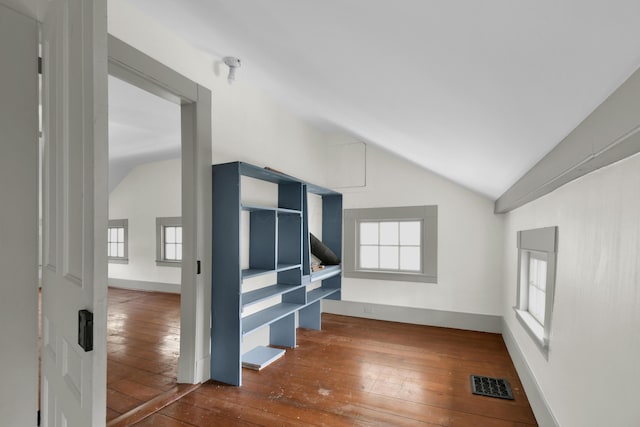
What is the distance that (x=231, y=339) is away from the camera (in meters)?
2.53

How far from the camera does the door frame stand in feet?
8.11

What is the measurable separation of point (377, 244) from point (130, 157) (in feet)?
15.8

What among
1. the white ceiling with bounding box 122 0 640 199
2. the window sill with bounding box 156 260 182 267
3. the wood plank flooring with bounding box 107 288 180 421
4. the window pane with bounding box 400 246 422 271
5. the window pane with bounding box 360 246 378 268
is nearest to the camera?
the white ceiling with bounding box 122 0 640 199

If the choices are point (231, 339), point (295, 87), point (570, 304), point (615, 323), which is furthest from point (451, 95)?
point (231, 339)

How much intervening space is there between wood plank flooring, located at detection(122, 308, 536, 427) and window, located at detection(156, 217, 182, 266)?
2.78 meters

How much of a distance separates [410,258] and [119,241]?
604 cm

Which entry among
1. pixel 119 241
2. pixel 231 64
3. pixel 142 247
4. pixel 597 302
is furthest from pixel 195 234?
pixel 119 241

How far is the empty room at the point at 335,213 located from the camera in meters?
0.83

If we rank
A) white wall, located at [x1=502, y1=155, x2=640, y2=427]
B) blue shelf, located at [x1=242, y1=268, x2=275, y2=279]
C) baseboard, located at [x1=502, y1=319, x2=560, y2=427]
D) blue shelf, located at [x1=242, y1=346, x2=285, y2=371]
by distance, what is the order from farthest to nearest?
blue shelf, located at [x1=242, y1=346, x2=285, y2=371]
blue shelf, located at [x1=242, y1=268, x2=275, y2=279]
baseboard, located at [x1=502, y1=319, x2=560, y2=427]
white wall, located at [x1=502, y1=155, x2=640, y2=427]

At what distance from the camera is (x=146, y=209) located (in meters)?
6.46

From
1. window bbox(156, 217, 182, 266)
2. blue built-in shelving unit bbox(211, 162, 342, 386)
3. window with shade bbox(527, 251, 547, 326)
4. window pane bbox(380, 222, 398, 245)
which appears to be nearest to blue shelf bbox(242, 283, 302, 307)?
blue built-in shelving unit bbox(211, 162, 342, 386)

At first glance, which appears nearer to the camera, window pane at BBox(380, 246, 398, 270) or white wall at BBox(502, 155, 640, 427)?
white wall at BBox(502, 155, 640, 427)

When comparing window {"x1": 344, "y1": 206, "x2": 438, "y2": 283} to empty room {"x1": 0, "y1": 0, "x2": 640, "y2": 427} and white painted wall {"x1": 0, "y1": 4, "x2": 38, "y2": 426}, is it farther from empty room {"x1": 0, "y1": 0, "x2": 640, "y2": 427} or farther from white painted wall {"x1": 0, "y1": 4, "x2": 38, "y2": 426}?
Result: white painted wall {"x1": 0, "y1": 4, "x2": 38, "y2": 426}

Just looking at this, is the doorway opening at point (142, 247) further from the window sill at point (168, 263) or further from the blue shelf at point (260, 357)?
the blue shelf at point (260, 357)
